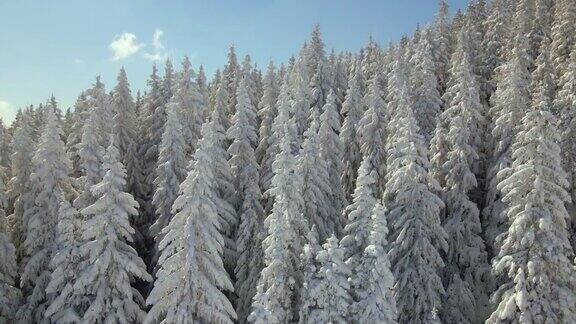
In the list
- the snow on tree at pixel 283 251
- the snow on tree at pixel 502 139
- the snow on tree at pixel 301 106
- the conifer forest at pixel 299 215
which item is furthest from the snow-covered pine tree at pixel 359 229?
the snow on tree at pixel 301 106

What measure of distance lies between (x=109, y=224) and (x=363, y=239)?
11.8 m

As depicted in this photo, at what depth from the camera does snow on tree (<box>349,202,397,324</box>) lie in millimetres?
21016

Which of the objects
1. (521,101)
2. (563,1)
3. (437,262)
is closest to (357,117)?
(521,101)

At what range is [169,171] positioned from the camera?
31422 mm

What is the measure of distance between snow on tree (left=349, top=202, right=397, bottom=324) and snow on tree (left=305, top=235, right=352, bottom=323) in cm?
60

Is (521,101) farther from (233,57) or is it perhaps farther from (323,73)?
(233,57)

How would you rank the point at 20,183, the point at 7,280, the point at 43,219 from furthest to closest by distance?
1. the point at 20,183
2. the point at 43,219
3. the point at 7,280

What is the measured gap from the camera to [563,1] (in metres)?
57.5

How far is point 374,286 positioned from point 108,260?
12063 mm

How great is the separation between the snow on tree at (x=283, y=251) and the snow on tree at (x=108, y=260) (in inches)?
226

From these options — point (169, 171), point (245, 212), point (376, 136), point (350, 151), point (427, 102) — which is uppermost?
point (427, 102)

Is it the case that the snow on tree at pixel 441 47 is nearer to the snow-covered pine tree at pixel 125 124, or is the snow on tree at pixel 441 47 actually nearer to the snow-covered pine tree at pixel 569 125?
the snow-covered pine tree at pixel 569 125

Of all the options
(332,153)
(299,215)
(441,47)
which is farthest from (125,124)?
(441,47)

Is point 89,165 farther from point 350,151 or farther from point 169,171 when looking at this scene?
point 350,151
